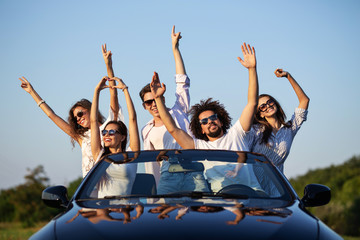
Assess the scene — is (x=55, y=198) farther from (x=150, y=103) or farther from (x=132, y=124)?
(x=150, y=103)

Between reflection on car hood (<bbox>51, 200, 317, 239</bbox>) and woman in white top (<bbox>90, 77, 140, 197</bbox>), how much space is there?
0.64 metres

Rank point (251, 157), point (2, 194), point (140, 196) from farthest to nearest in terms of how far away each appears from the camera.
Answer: point (2, 194)
point (251, 157)
point (140, 196)

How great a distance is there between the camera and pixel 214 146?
22.1 ft

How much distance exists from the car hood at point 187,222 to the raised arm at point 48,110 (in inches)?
174

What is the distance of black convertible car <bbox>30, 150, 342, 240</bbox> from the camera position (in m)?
3.52

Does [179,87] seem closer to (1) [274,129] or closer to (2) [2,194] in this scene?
(1) [274,129]

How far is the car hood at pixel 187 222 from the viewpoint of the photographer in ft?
11.3

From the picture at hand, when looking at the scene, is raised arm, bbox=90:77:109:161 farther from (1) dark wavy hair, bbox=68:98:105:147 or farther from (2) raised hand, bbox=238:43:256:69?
(2) raised hand, bbox=238:43:256:69

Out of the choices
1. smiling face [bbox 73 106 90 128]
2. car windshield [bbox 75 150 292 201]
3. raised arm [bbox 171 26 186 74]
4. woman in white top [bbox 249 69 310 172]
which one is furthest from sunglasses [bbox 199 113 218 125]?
raised arm [bbox 171 26 186 74]

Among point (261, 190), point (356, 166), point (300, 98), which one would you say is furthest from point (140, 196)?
point (356, 166)

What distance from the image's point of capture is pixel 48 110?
9.12 meters

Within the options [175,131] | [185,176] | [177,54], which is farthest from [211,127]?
[177,54]

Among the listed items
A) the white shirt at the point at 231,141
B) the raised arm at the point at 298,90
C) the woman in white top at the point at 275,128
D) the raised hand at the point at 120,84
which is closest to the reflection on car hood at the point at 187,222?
the white shirt at the point at 231,141

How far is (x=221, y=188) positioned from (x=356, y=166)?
8603cm
